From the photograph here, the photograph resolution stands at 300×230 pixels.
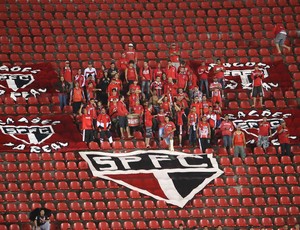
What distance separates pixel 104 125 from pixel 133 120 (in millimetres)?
966

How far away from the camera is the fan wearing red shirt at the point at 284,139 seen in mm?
27625

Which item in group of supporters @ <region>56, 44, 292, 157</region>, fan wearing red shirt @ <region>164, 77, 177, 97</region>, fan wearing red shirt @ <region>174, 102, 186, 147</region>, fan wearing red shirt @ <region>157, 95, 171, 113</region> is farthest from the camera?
fan wearing red shirt @ <region>164, 77, 177, 97</region>

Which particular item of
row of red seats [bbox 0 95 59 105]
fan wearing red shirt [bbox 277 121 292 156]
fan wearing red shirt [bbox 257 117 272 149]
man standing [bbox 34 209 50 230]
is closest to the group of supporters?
row of red seats [bbox 0 95 59 105]

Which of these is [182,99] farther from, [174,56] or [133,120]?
[174,56]

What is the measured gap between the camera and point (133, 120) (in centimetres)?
2819

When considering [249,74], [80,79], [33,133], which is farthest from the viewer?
[249,74]

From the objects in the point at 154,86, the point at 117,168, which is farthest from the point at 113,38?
the point at 117,168

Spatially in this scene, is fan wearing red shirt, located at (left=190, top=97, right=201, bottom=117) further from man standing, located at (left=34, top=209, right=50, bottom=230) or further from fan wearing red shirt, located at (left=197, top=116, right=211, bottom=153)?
man standing, located at (left=34, top=209, right=50, bottom=230)

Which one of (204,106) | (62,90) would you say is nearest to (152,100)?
(204,106)

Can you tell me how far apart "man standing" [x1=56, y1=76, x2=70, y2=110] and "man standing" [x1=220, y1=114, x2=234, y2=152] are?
5.09 metres

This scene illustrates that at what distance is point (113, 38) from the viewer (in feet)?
106

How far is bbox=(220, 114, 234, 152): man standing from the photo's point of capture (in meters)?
27.5

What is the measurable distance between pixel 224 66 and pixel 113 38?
395cm

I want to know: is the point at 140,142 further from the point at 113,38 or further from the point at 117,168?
the point at 113,38
